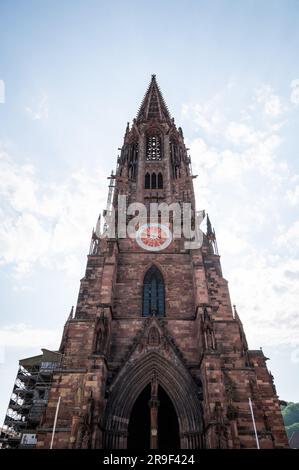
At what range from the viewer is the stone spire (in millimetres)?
33638

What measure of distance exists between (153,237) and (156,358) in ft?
27.1

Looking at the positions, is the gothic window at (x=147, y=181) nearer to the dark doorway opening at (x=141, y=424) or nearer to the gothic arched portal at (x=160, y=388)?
the gothic arched portal at (x=160, y=388)

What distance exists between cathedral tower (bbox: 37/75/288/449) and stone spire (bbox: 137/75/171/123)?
Result: 586 inches

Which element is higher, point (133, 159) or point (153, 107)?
point (153, 107)

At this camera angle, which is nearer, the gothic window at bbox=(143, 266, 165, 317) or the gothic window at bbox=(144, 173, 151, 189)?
the gothic window at bbox=(143, 266, 165, 317)

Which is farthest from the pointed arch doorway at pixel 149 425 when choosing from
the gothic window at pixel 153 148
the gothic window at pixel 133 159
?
the gothic window at pixel 153 148

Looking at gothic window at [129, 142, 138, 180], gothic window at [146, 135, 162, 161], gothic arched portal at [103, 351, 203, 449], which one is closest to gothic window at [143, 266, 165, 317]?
gothic arched portal at [103, 351, 203, 449]

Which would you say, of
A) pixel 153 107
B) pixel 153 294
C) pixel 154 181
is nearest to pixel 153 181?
pixel 154 181

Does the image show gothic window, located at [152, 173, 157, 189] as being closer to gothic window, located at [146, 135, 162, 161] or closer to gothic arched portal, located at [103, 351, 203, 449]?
gothic window, located at [146, 135, 162, 161]

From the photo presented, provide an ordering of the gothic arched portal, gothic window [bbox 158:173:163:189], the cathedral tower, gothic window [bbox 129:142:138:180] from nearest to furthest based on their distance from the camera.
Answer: the cathedral tower < the gothic arched portal < gothic window [bbox 158:173:163:189] < gothic window [bbox 129:142:138:180]

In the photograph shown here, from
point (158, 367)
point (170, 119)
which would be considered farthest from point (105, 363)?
point (170, 119)

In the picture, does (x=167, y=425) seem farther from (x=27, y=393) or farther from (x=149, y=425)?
(x=27, y=393)

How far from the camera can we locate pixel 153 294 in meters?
18.2

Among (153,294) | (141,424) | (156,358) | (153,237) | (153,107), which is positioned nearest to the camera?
(156,358)
